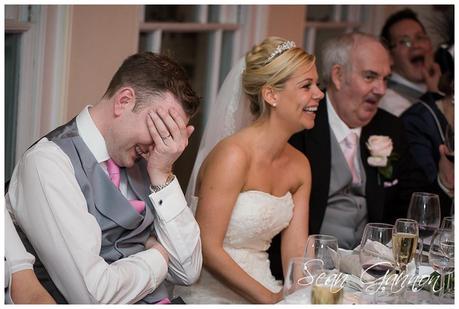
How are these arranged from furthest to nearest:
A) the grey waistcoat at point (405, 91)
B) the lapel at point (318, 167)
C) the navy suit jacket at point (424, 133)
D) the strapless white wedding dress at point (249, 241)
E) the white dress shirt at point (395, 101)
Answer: the grey waistcoat at point (405, 91)
the white dress shirt at point (395, 101)
the navy suit jacket at point (424, 133)
the lapel at point (318, 167)
the strapless white wedding dress at point (249, 241)

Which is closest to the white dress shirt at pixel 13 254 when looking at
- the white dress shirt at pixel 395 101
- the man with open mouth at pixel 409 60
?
the white dress shirt at pixel 395 101

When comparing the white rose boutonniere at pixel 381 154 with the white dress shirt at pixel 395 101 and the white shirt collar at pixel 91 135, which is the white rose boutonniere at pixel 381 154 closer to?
the white dress shirt at pixel 395 101

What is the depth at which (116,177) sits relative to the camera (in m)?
2.76

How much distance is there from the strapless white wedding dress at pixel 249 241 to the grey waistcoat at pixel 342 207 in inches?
20.4

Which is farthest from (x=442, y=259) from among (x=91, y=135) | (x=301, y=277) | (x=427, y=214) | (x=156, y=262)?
(x=91, y=135)

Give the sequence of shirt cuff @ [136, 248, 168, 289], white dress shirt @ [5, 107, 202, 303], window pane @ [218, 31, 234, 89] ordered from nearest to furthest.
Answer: white dress shirt @ [5, 107, 202, 303] < shirt cuff @ [136, 248, 168, 289] < window pane @ [218, 31, 234, 89]

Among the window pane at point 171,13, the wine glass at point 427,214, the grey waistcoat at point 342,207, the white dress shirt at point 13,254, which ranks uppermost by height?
the window pane at point 171,13

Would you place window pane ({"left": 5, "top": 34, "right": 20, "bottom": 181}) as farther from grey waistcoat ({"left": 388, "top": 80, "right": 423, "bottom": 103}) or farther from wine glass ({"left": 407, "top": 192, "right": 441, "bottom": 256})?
grey waistcoat ({"left": 388, "top": 80, "right": 423, "bottom": 103})

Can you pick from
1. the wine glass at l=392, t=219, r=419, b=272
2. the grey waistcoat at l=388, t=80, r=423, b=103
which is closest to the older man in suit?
the wine glass at l=392, t=219, r=419, b=272

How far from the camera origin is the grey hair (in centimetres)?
437

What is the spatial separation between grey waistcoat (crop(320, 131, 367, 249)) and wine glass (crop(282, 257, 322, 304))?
5.14 ft

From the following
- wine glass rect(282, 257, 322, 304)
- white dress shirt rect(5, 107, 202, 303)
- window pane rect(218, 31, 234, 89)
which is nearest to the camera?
wine glass rect(282, 257, 322, 304)

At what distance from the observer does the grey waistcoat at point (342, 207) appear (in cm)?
401
